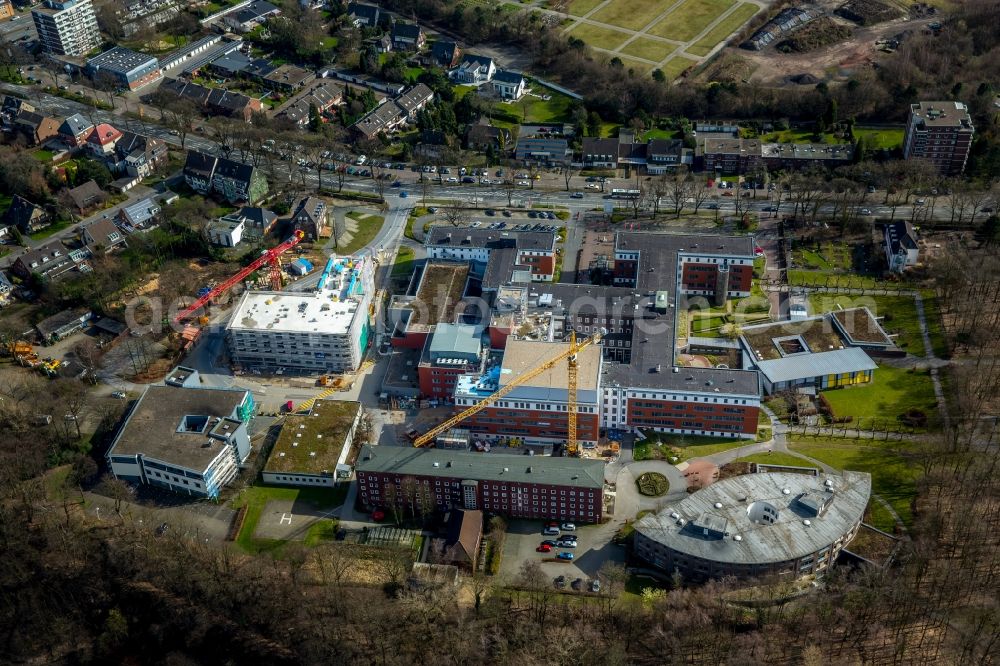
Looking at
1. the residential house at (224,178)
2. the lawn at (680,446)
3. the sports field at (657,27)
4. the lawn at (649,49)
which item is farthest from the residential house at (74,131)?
the lawn at (680,446)

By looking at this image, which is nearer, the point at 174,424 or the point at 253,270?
the point at 174,424

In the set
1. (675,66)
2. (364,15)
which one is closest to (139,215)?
(364,15)

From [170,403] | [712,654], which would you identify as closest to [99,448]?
[170,403]

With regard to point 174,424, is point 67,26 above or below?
above

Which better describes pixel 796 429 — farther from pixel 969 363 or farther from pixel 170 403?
pixel 170 403

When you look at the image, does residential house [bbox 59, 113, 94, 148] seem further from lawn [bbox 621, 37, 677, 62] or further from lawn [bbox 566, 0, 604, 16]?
lawn [bbox 621, 37, 677, 62]

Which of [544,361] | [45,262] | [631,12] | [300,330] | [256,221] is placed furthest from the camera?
[631,12]

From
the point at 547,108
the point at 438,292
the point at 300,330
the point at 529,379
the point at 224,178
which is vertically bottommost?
the point at 438,292

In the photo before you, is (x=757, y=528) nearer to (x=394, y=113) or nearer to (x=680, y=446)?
(x=680, y=446)
